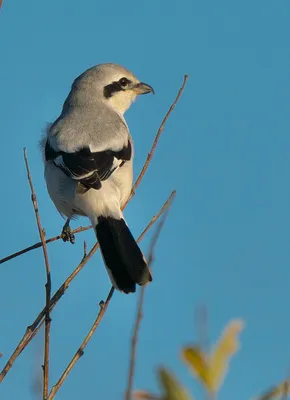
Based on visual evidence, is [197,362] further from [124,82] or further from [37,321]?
[124,82]

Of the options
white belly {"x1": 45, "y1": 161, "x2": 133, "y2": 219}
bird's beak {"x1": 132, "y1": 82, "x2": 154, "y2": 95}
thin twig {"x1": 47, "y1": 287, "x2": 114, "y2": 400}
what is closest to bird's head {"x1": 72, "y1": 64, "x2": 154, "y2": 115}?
bird's beak {"x1": 132, "y1": 82, "x2": 154, "y2": 95}

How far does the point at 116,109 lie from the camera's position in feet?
15.9

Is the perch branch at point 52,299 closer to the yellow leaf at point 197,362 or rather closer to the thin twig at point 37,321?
the thin twig at point 37,321

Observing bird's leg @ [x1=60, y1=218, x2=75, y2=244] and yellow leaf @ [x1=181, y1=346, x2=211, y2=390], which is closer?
yellow leaf @ [x1=181, y1=346, x2=211, y2=390]

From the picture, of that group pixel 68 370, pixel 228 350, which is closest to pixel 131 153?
pixel 68 370

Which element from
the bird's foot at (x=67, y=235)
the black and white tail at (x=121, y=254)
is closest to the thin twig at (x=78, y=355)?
the black and white tail at (x=121, y=254)

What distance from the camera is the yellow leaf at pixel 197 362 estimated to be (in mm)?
707

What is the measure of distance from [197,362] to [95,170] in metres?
3.12

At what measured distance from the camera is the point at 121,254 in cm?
329

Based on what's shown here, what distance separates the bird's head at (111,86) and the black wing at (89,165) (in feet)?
2.72

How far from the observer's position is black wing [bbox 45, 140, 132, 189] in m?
3.77

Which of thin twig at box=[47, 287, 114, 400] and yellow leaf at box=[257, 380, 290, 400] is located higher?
thin twig at box=[47, 287, 114, 400]

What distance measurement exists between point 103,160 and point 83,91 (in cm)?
104

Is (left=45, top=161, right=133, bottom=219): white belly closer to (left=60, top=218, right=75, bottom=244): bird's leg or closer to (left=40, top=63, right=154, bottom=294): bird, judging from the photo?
(left=40, top=63, right=154, bottom=294): bird
